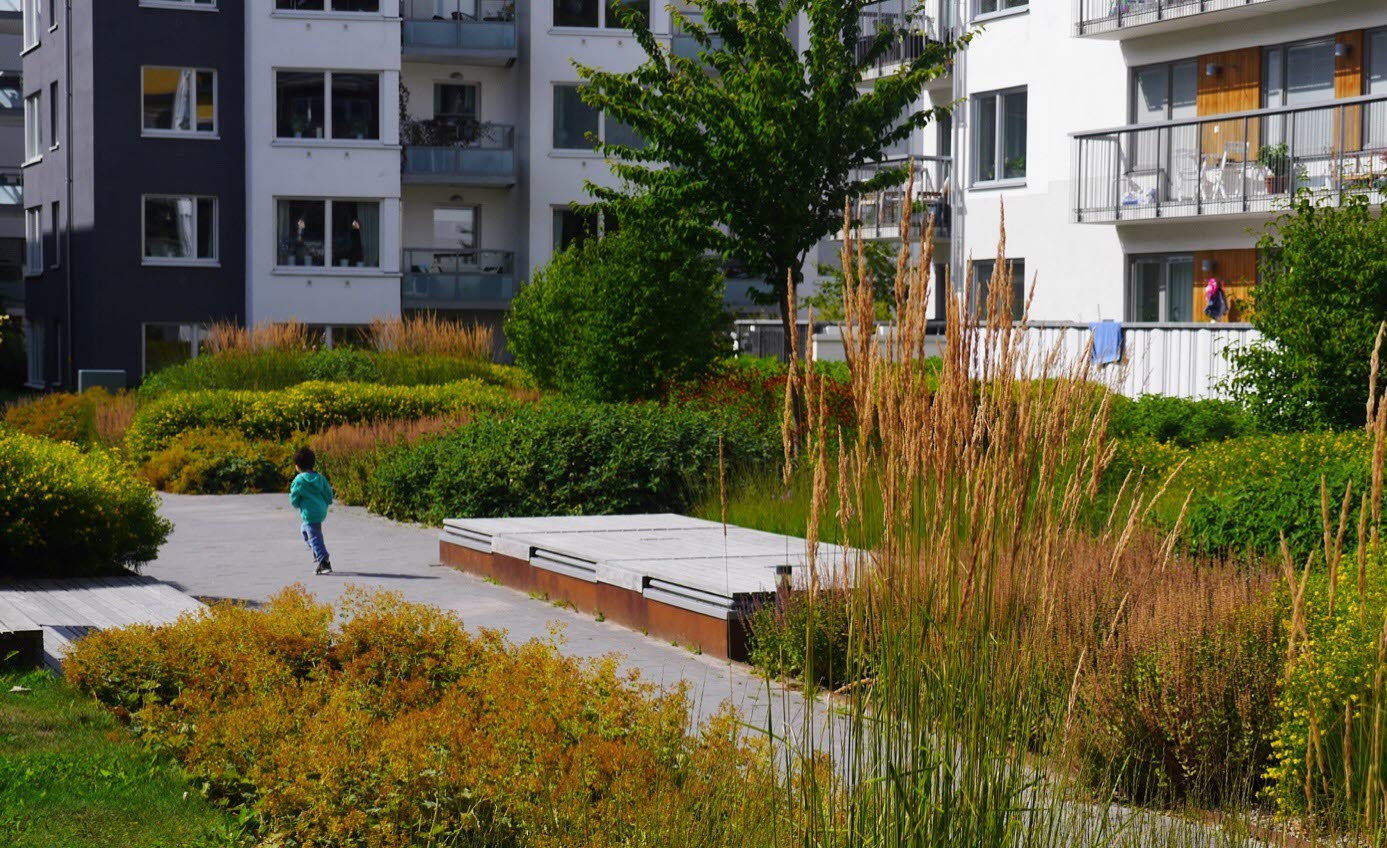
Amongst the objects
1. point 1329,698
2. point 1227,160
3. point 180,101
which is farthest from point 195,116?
point 1329,698

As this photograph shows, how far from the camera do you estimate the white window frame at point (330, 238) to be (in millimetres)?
41469

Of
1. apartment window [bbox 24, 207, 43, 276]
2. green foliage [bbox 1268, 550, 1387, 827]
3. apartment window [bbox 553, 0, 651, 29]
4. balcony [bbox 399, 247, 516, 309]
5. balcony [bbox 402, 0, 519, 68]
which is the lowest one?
green foliage [bbox 1268, 550, 1387, 827]

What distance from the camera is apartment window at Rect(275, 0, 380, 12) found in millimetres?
41438

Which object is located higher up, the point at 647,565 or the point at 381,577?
the point at 647,565

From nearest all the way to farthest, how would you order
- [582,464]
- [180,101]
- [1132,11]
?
[582,464], [1132,11], [180,101]

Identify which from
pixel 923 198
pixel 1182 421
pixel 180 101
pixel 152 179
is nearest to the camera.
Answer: pixel 1182 421

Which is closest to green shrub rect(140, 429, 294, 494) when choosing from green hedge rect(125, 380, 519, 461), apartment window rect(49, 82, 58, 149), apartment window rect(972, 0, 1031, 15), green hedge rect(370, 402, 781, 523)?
green hedge rect(125, 380, 519, 461)

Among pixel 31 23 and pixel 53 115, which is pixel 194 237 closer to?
pixel 53 115

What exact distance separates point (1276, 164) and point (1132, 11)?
4.04 m

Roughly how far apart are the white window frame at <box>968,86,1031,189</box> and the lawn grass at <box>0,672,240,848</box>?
90.1ft

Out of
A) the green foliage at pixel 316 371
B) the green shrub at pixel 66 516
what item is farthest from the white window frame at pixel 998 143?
the green shrub at pixel 66 516

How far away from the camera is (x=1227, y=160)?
27844 mm

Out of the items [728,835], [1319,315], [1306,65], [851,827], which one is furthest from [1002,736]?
[1306,65]

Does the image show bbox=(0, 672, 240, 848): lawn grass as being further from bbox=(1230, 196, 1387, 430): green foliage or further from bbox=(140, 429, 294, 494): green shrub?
bbox=(140, 429, 294, 494): green shrub
